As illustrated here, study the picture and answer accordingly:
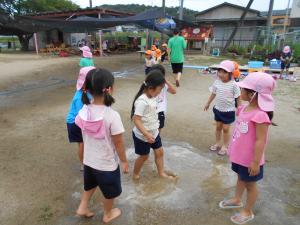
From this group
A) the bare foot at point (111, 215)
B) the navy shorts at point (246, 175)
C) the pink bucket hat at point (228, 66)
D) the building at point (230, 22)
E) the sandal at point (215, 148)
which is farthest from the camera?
the building at point (230, 22)

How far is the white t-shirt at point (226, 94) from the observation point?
3611 mm

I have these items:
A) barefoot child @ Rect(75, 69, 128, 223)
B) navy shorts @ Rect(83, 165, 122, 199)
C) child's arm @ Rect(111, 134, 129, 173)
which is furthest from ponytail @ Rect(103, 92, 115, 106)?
navy shorts @ Rect(83, 165, 122, 199)

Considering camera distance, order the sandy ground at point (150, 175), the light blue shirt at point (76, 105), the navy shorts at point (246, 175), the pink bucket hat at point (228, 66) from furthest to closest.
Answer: the pink bucket hat at point (228, 66) → the light blue shirt at point (76, 105) → the sandy ground at point (150, 175) → the navy shorts at point (246, 175)

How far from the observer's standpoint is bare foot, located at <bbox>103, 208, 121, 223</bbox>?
8.19ft

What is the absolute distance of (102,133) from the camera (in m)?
2.08

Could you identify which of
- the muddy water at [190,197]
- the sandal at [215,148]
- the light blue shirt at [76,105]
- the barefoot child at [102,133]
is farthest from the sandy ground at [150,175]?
the light blue shirt at [76,105]

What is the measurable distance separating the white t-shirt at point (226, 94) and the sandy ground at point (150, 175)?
2.30 feet

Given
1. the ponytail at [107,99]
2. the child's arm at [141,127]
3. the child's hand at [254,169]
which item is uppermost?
the ponytail at [107,99]

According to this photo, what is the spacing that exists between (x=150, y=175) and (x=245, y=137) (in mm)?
1388

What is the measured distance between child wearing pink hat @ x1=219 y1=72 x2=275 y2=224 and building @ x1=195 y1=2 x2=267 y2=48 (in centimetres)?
2072

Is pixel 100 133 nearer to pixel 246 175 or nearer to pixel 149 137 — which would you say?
pixel 149 137

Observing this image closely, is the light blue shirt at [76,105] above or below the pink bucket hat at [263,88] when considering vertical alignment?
below

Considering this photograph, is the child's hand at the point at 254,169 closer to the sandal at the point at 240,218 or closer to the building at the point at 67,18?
the sandal at the point at 240,218

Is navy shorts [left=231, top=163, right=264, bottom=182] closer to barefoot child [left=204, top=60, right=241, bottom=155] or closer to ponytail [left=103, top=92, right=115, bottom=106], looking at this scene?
ponytail [left=103, top=92, right=115, bottom=106]
